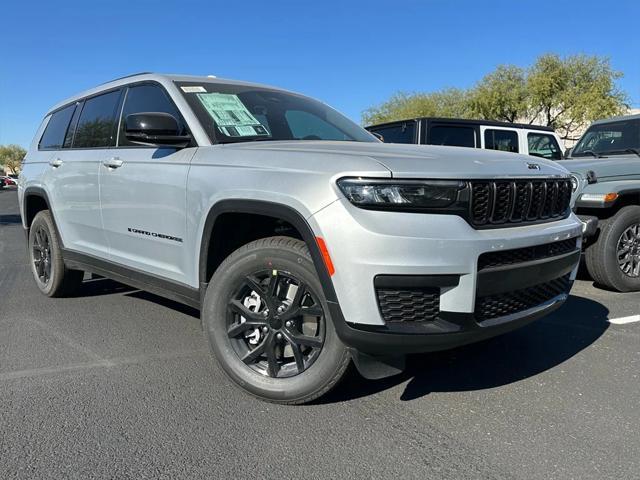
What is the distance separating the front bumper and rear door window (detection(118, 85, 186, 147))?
5.23ft

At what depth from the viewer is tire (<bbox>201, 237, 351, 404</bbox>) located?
2.63 metres

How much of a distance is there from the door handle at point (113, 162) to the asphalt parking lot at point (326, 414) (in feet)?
4.21

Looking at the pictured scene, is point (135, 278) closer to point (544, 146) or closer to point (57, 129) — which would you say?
point (57, 129)

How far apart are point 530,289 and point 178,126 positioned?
2.24 meters

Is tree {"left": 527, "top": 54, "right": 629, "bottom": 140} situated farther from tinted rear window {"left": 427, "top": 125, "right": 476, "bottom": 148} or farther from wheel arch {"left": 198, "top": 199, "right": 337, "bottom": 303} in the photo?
wheel arch {"left": 198, "top": 199, "right": 337, "bottom": 303}

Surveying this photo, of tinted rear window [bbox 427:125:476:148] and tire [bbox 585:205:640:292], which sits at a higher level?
tinted rear window [bbox 427:125:476:148]

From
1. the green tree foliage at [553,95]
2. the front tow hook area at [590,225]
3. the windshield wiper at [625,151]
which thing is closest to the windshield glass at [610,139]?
the windshield wiper at [625,151]

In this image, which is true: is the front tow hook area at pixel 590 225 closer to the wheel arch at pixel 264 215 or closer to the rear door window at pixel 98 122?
the wheel arch at pixel 264 215

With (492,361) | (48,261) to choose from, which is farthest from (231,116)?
(48,261)

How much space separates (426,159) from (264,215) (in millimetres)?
860

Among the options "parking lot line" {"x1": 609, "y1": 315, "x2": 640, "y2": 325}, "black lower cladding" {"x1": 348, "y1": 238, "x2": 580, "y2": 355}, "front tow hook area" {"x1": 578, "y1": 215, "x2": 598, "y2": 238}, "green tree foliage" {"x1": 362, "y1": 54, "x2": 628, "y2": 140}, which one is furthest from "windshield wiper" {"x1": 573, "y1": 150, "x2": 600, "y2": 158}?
"green tree foliage" {"x1": 362, "y1": 54, "x2": 628, "y2": 140}

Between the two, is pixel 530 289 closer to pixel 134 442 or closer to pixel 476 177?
pixel 476 177

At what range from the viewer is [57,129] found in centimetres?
517

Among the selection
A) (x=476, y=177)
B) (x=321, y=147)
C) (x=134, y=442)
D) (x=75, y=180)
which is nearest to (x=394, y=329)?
(x=476, y=177)
